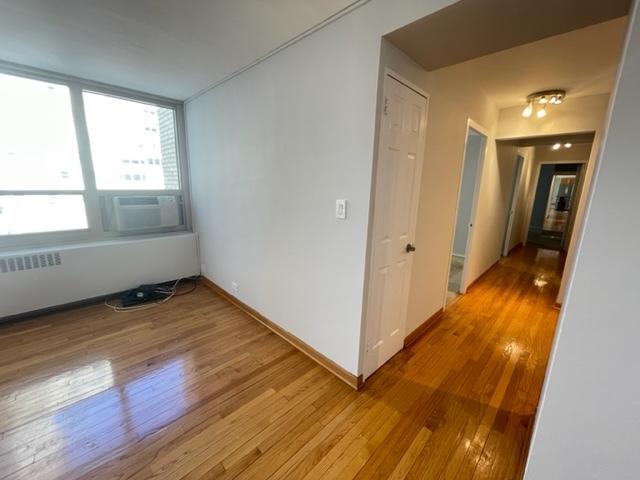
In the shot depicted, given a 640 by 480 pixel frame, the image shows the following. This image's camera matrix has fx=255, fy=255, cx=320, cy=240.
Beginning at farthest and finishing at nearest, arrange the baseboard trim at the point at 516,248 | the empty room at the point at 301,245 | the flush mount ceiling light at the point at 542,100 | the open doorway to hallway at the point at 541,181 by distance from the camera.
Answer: the baseboard trim at the point at 516,248
the open doorway to hallway at the point at 541,181
the flush mount ceiling light at the point at 542,100
the empty room at the point at 301,245

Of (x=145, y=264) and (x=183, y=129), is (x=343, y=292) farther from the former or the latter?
(x=183, y=129)

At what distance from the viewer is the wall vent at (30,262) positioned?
2393mm

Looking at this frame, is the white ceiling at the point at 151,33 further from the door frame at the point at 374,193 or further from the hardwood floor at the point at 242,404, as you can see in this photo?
the hardwood floor at the point at 242,404

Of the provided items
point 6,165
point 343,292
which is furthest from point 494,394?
point 6,165

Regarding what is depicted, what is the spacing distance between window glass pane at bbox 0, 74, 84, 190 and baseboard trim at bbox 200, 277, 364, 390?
2.11 meters

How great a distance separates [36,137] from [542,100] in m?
5.38

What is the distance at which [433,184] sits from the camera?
223 centimetres

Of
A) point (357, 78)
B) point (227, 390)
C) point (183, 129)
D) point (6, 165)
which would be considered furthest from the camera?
point (183, 129)

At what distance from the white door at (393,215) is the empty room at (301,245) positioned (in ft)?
0.07

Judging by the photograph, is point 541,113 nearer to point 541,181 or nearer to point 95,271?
point 95,271

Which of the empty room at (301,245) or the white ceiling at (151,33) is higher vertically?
the white ceiling at (151,33)

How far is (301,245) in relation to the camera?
207cm

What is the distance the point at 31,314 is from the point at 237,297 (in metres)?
2.02

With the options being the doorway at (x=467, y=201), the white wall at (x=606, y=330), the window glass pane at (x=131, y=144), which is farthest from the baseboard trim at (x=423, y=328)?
the window glass pane at (x=131, y=144)
